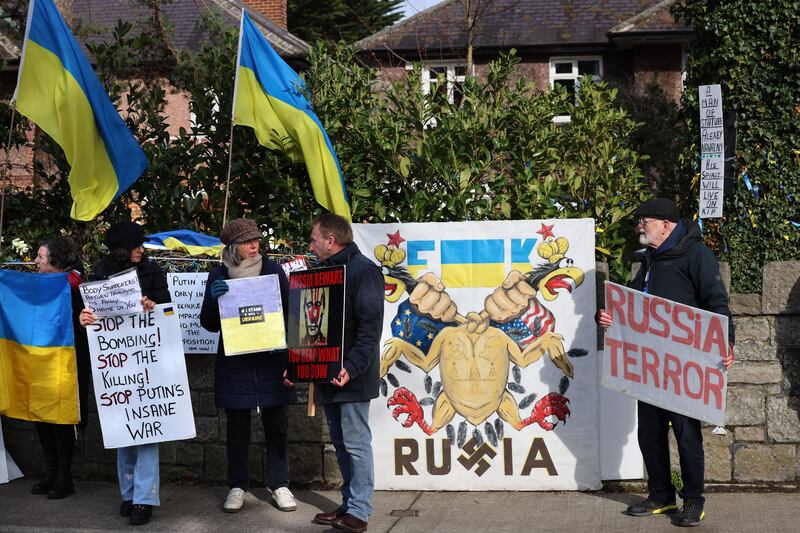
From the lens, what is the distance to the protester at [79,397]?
7492 millimetres

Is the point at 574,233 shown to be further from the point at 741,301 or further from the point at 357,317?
the point at 357,317

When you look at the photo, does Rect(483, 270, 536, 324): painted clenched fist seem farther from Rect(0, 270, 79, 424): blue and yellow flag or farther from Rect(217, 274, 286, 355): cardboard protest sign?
Rect(0, 270, 79, 424): blue and yellow flag

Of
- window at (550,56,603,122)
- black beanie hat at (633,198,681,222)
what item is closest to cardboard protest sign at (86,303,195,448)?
black beanie hat at (633,198,681,222)

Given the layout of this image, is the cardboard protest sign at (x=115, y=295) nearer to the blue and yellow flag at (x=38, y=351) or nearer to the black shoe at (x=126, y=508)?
the blue and yellow flag at (x=38, y=351)

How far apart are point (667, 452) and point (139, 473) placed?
339cm

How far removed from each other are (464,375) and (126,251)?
8.10 feet

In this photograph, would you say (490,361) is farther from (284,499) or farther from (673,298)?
(284,499)

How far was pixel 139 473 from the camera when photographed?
687 centimetres

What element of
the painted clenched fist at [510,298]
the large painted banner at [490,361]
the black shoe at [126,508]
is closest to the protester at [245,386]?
the black shoe at [126,508]

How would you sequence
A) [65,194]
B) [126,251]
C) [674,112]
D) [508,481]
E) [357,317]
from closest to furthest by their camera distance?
[357,317] < [126,251] < [508,481] < [65,194] < [674,112]

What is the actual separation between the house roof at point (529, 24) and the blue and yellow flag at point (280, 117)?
18295 millimetres

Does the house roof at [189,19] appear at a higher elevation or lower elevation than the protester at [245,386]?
higher

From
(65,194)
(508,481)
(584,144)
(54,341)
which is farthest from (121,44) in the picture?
(508,481)

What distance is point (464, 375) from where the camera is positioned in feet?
24.5
